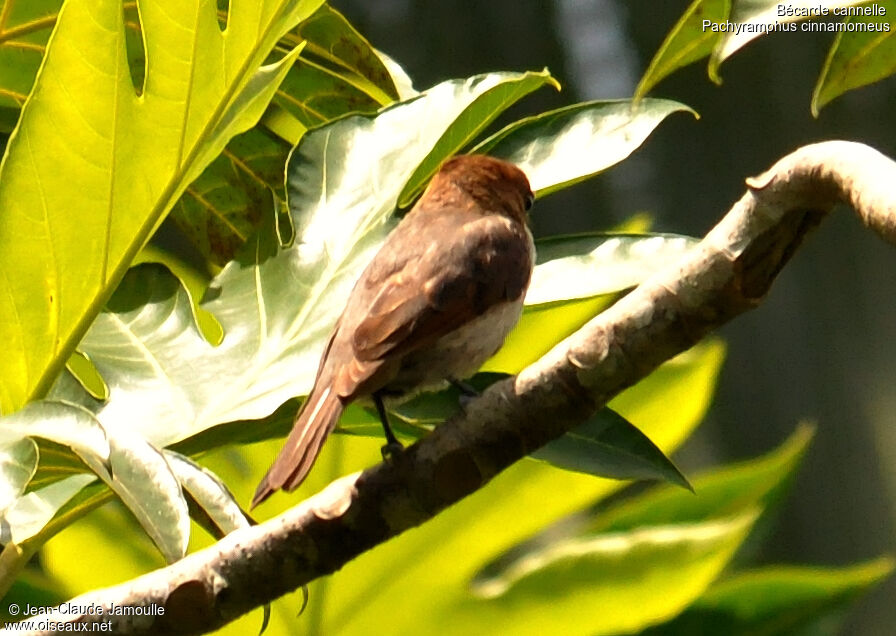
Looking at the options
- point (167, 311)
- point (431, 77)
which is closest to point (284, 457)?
point (167, 311)

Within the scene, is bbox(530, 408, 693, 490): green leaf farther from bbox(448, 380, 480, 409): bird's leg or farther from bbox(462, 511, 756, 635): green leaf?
bbox(462, 511, 756, 635): green leaf

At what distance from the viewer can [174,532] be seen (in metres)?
1.08

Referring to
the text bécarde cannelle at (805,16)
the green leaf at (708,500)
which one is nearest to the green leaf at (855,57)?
the text bécarde cannelle at (805,16)

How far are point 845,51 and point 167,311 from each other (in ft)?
3.14

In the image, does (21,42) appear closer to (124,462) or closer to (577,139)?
(577,139)

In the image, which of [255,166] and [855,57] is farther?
[255,166]

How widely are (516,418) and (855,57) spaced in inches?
22.9

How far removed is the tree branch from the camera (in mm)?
1095

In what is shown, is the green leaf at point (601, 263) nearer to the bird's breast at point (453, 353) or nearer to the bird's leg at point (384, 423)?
the bird's breast at point (453, 353)

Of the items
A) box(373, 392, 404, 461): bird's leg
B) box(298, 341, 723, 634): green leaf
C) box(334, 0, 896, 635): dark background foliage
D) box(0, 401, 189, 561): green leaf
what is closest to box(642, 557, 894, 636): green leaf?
box(298, 341, 723, 634): green leaf

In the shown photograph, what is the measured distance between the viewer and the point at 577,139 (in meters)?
1.56

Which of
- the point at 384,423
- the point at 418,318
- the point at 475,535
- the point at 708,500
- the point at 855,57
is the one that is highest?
the point at 855,57

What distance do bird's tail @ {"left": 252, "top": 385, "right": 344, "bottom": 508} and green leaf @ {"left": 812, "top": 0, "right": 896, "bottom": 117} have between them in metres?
0.67

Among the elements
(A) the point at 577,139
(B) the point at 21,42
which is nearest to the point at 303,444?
(A) the point at 577,139
